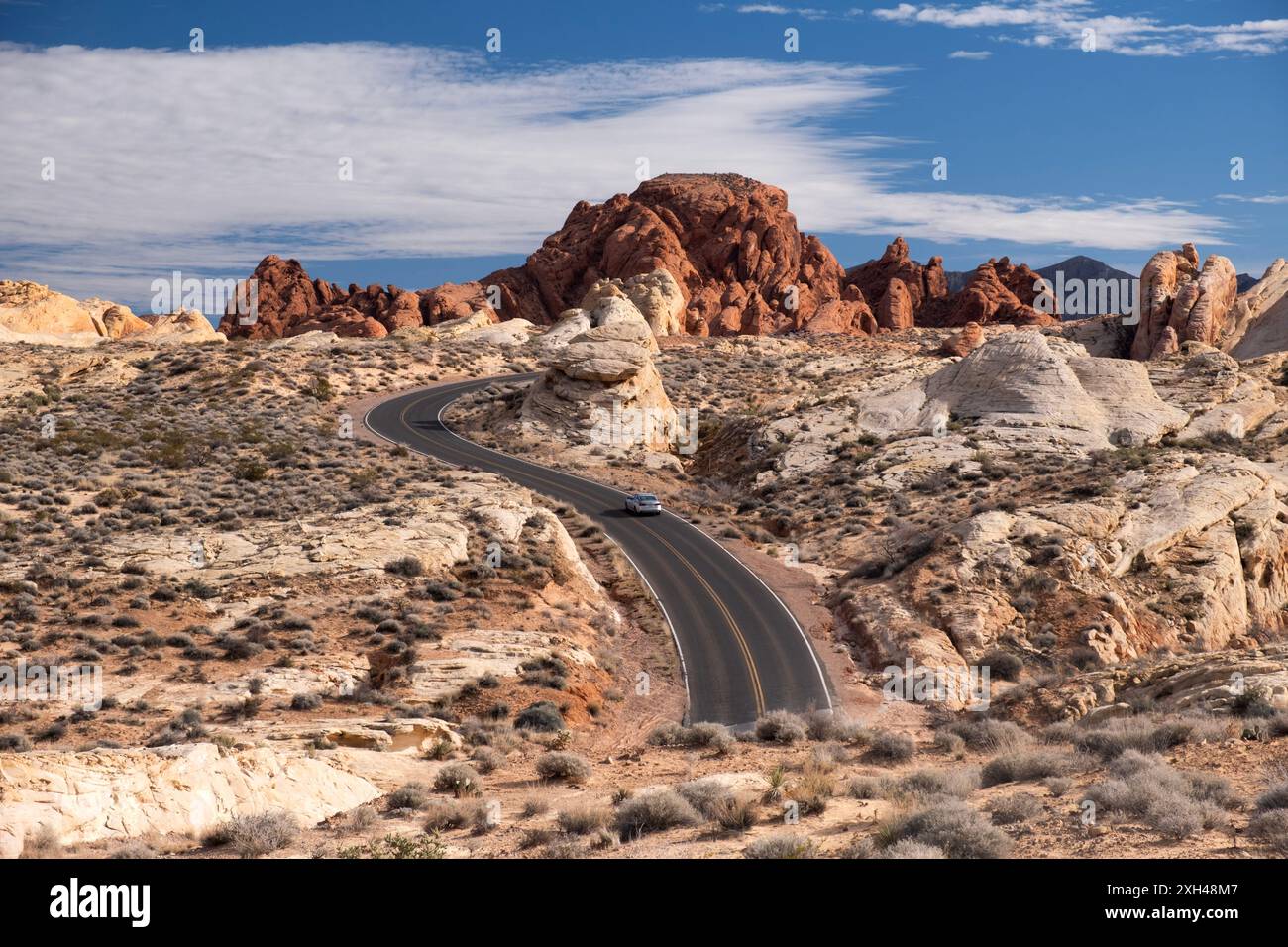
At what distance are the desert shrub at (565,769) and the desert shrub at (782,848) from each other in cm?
848

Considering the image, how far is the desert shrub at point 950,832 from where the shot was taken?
12.0 meters

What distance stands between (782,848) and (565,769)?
9526 millimetres

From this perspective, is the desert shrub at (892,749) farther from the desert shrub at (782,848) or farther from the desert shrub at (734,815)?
the desert shrub at (782,848)

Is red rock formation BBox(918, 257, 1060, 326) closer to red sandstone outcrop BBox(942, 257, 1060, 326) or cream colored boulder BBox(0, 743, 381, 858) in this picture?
red sandstone outcrop BBox(942, 257, 1060, 326)

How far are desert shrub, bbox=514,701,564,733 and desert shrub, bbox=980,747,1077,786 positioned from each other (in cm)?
1392

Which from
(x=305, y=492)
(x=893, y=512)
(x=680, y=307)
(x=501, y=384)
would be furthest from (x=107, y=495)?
(x=680, y=307)

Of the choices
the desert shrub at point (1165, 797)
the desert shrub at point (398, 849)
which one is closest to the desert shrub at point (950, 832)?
the desert shrub at point (1165, 797)

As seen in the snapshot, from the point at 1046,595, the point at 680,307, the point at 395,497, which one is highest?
the point at 680,307

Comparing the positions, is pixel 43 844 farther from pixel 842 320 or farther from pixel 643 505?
pixel 842 320

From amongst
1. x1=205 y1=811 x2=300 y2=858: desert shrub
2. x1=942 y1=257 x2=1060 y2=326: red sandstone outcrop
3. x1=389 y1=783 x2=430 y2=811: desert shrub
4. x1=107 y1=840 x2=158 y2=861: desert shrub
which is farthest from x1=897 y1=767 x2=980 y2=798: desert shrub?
x1=942 y1=257 x2=1060 y2=326: red sandstone outcrop

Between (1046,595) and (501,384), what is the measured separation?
183 ft

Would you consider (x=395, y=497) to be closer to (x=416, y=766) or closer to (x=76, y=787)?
(x=416, y=766)

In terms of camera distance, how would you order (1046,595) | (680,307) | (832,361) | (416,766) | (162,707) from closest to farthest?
(416,766)
(162,707)
(1046,595)
(832,361)
(680,307)

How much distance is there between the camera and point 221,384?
3027 inches
